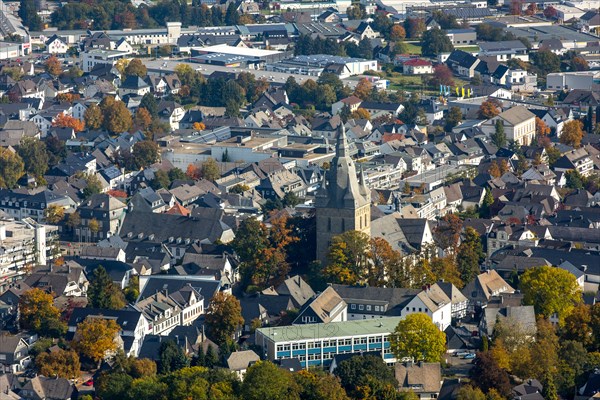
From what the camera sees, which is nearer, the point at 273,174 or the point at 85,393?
the point at 85,393

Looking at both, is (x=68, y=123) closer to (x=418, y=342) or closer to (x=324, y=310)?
(x=324, y=310)

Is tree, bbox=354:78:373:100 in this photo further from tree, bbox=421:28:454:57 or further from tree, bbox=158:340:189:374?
tree, bbox=158:340:189:374

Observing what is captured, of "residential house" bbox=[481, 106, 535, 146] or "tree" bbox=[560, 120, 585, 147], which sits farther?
"residential house" bbox=[481, 106, 535, 146]

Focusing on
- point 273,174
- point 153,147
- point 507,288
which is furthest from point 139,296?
point 153,147

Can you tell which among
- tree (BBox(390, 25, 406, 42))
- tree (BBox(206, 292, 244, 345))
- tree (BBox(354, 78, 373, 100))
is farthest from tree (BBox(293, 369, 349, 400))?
tree (BBox(390, 25, 406, 42))

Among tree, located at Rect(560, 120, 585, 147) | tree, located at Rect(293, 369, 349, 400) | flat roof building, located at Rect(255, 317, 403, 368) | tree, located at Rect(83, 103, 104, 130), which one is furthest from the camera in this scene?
tree, located at Rect(83, 103, 104, 130)

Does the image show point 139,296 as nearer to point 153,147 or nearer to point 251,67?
point 153,147

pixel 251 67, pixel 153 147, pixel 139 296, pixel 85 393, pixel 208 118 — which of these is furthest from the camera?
pixel 251 67
